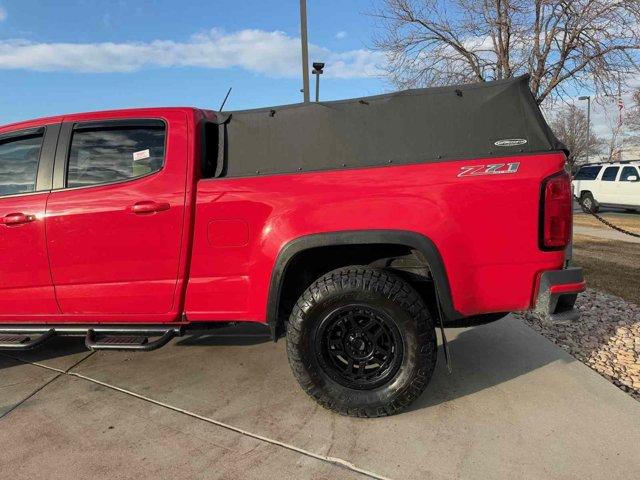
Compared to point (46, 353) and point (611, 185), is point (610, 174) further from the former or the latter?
point (46, 353)

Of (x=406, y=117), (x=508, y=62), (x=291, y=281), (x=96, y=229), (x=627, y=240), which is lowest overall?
(x=627, y=240)

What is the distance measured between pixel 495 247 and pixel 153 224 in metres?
2.09

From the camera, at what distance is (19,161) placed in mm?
3615

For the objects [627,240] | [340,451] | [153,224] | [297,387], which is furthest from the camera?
[627,240]

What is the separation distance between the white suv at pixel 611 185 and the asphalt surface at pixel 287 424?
16.1 meters

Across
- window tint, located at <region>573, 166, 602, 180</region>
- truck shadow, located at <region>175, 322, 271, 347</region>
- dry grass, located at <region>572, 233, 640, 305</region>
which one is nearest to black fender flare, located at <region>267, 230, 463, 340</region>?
truck shadow, located at <region>175, 322, 271, 347</region>

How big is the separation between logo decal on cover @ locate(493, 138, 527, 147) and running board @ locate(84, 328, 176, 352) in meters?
2.36

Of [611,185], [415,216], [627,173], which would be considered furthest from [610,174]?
[415,216]

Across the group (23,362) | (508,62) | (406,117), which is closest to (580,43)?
(508,62)

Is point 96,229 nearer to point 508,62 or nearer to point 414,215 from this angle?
point 414,215

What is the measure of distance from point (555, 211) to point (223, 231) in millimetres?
1948

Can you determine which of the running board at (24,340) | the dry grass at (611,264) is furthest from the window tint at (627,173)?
the running board at (24,340)

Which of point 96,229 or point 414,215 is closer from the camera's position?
point 414,215

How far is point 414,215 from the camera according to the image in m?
2.81
